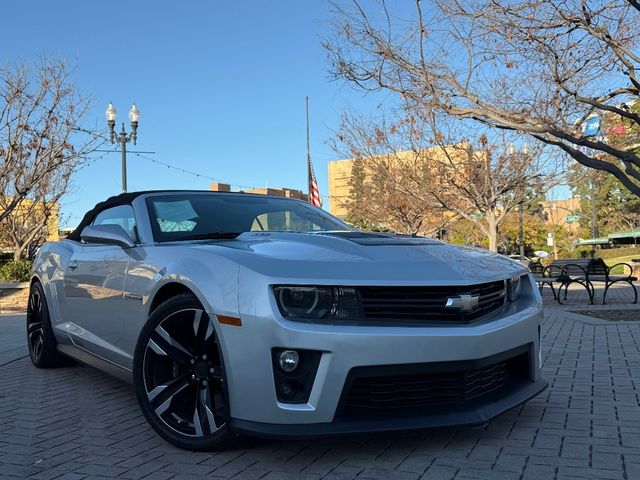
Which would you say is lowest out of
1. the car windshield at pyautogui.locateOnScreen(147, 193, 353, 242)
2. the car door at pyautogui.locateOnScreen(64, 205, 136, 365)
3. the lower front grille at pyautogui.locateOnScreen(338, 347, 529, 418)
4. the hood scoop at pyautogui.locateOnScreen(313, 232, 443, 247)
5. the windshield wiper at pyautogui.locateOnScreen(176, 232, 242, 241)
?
the lower front grille at pyautogui.locateOnScreen(338, 347, 529, 418)

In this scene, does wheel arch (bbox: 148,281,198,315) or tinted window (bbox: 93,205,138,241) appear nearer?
wheel arch (bbox: 148,281,198,315)

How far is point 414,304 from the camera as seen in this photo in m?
2.75

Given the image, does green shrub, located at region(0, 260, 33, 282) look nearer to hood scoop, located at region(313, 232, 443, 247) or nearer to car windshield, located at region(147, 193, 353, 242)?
car windshield, located at region(147, 193, 353, 242)

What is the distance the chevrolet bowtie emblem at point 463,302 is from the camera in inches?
110

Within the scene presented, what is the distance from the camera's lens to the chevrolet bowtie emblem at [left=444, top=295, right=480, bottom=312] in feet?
9.13

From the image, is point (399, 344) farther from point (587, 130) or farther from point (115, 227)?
point (587, 130)

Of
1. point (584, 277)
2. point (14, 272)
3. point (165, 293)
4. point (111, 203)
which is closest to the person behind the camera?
point (165, 293)

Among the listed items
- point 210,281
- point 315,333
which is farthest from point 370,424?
point 210,281

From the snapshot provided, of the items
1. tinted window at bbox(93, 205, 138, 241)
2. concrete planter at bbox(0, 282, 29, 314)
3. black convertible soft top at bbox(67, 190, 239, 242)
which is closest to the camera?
tinted window at bbox(93, 205, 138, 241)

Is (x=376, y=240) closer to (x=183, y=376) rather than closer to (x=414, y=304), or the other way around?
(x=414, y=304)

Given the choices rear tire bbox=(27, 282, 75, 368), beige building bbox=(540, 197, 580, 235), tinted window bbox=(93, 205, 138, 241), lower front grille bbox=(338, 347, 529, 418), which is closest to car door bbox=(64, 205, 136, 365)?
tinted window bbox=(93, 205, 138, 241)

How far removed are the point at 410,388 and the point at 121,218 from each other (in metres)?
2.78

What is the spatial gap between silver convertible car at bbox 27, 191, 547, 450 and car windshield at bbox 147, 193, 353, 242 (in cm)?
6

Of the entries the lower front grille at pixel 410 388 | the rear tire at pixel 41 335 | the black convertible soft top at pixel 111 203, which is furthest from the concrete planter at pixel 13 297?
the lower front grille at pixel 410 388
